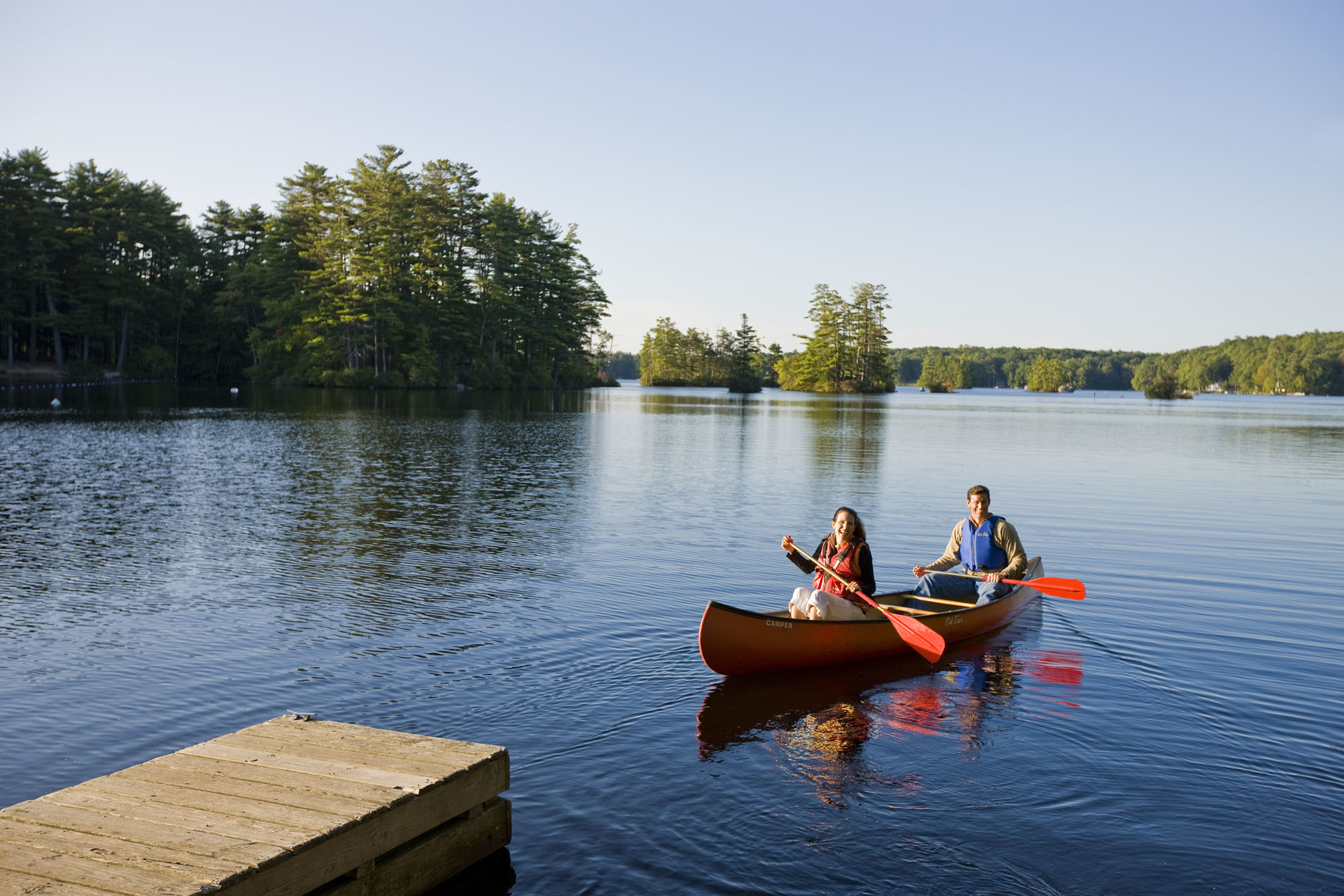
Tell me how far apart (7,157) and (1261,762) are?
245 feet

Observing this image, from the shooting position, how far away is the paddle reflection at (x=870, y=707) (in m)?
6.59

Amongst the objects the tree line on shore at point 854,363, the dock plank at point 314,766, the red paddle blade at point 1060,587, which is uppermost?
the tree line on shore at point 854,363

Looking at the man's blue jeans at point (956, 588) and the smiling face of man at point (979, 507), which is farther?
the smiling face of man at point (979, 507)

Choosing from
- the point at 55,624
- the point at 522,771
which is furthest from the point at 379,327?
the point at 522,771

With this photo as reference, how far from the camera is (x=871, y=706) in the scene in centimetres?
779

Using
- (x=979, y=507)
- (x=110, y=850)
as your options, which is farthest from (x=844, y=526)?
(x=110, y=850)

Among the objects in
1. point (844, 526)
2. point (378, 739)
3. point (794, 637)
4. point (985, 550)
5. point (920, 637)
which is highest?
point (844, 526)

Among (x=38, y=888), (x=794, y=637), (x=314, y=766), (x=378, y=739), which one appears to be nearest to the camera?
(x=38, y=888)

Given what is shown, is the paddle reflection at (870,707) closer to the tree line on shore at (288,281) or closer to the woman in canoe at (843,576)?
the woman in canoe at (843,576)

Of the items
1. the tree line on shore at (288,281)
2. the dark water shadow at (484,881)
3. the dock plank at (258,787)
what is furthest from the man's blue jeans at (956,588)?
the tree line on shore at (288,281)

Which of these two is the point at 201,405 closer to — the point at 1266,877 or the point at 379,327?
the point at 379,327

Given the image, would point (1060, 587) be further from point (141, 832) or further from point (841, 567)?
point (141, 832)

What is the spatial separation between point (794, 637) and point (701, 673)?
92cm

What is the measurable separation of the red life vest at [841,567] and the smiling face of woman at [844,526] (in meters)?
0.08
